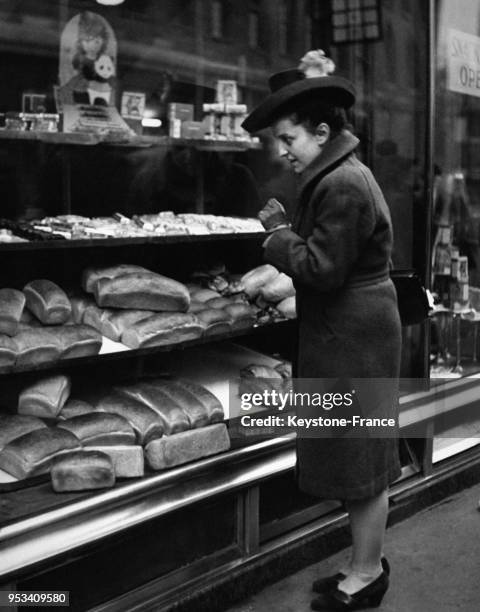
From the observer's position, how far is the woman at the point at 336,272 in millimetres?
2793

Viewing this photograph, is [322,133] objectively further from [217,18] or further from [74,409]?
[217,18]

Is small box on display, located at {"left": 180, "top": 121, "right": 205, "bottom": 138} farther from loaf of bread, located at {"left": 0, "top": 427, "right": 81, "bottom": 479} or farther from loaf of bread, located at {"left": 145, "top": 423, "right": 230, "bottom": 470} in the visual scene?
loaf of bread, located at {"left": 0, "top": 427, "right": 81, "bottom": 479}

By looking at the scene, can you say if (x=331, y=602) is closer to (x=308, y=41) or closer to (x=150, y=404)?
(x=150, y=404)

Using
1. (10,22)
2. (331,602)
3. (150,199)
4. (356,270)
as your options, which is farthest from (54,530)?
(10,22)

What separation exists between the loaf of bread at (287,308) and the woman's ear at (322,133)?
1050 mm

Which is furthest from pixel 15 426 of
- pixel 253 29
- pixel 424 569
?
pixel 253 29

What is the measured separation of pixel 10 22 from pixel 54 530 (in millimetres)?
1957

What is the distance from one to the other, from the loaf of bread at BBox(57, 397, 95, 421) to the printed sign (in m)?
2.59

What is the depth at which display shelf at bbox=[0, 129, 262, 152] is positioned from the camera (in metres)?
3.31

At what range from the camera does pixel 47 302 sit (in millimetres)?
3193

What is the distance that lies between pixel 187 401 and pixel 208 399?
0.33ft

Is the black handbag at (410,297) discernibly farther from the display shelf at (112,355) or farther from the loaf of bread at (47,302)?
the loaf of bread at (47,302)

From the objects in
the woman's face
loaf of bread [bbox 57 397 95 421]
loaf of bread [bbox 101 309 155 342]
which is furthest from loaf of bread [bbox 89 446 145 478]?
the woman's face

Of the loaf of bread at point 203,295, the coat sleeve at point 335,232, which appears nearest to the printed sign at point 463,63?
the loaf of bread at point 203,295
